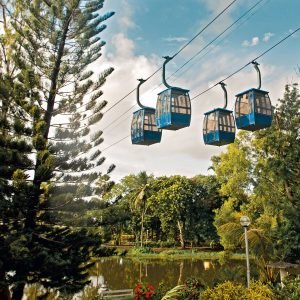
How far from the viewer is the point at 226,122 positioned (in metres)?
7.81

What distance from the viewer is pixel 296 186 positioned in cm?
1666

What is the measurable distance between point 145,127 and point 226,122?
186 cm

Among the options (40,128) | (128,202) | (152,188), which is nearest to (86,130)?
(40,128)

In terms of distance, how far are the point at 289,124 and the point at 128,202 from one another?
70.3ft

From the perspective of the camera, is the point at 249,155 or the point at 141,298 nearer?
the point at 141,298

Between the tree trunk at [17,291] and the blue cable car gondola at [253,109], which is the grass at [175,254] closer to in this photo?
the tree trunk at [17,291]

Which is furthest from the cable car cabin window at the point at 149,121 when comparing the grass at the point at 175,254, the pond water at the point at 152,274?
the grass at the point at 175,254

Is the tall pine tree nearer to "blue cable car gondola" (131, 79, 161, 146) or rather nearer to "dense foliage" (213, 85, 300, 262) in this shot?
"blue cable car gondola" (131, 79, 161, 146)

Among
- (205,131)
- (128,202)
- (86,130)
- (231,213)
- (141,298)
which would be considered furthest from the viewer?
(128,202)

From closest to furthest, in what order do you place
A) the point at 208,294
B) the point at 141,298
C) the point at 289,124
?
the point at 208,294
the point at 141,298
the point at 289,124

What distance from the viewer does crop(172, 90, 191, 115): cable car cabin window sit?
7.19 m

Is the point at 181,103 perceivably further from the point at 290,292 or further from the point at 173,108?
the point at 290,292

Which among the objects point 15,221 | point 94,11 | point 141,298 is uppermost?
point 94,11

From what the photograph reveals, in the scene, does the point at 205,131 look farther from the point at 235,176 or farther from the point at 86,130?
the point at 235,176
